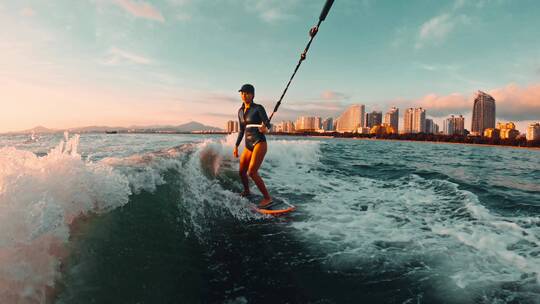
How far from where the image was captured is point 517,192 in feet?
37.1

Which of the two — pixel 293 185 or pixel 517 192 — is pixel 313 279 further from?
pixel 517 192

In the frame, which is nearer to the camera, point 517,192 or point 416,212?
point 416,212

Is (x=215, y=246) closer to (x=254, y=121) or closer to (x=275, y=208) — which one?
(x=275, y=208)

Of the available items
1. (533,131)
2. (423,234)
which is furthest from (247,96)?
(533,131)

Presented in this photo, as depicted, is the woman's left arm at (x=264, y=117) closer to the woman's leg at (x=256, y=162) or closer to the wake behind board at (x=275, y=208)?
the woman's leg at (x=256, y=162)

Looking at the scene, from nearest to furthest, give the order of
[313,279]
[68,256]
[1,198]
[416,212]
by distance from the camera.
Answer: [1,198] < [68,256] < [313,279] < [416,212]

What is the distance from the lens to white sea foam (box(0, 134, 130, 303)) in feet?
9.18

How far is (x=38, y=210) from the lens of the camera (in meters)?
3.32

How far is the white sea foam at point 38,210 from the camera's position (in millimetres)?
2799

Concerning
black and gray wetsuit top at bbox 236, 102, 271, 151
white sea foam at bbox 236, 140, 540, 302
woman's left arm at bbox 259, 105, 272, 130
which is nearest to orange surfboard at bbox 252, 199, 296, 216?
white sea foam at bbox 236, 140, 540, 302

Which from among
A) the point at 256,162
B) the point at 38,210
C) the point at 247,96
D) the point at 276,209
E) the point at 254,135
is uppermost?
the point at 247,96

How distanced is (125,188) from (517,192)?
13849 mm

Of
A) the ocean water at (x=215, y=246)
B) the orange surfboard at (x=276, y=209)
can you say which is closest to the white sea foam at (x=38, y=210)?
the ocean water at (x=215, y=246)

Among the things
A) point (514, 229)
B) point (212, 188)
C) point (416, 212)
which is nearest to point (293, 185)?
point (212, 188)
